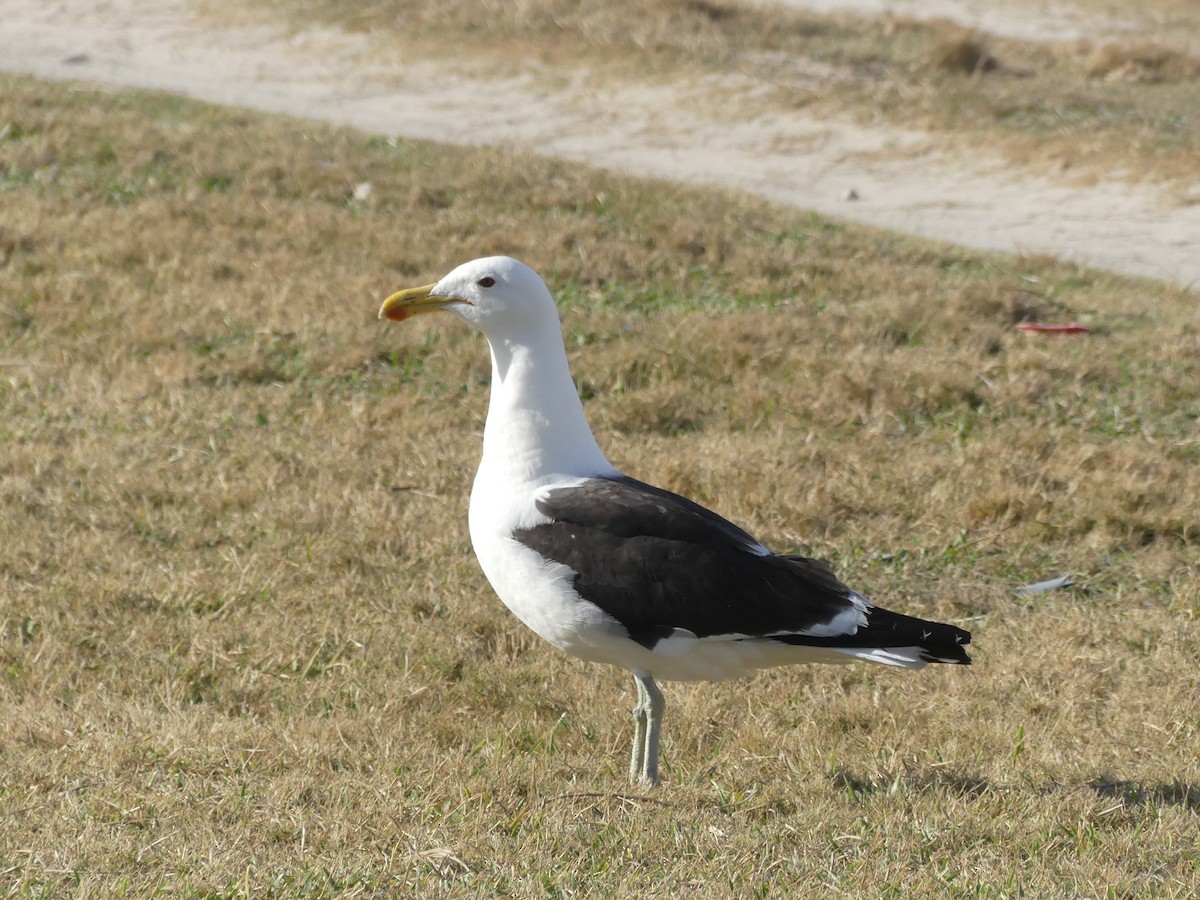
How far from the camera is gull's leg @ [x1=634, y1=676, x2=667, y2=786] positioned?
4.43 m

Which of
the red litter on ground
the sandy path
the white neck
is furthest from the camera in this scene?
the sandy path

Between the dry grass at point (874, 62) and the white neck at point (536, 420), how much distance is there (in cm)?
1154

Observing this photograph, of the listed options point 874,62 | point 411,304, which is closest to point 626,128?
point 874,62

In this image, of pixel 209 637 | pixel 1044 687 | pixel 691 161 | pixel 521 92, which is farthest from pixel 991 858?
pixel 521 92

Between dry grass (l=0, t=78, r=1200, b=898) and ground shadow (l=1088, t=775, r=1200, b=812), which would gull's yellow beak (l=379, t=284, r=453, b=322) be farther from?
ground shadow (l=1088, t=775, r=1200, b=812)

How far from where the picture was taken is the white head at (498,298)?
15.2 ft

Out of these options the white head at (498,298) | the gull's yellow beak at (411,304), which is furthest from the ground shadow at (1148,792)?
the gull's yellow beak at (411,304)

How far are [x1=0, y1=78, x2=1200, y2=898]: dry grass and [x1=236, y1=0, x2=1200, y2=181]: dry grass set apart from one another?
4.87 meters

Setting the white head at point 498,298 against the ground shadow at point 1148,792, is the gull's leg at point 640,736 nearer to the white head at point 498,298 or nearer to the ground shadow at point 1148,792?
the white head at point 498,298

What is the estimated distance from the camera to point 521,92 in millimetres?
18625

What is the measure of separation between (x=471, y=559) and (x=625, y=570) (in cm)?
198

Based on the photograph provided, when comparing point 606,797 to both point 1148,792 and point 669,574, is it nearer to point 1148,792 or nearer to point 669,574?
point 669,574

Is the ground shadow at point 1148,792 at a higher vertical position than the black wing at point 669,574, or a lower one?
lower

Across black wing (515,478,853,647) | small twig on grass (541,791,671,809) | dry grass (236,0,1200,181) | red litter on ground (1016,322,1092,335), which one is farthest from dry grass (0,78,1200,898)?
dry grass (236,0,1200,181)
